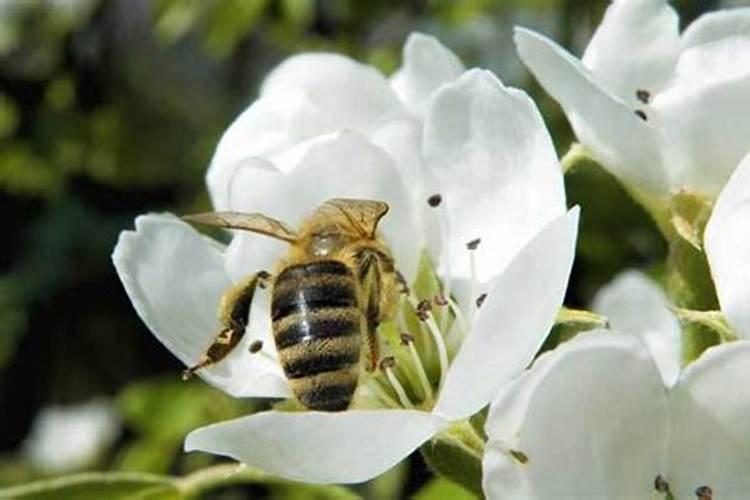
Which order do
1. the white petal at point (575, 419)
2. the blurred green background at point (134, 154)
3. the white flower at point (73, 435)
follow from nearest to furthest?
the white petal at point (575, 419)
the blurred green background at point (134, 154)
the white flower at point (73, 435)

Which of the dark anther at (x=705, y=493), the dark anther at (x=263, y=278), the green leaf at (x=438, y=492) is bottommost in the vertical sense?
the green leaf at (x=438, y=492)

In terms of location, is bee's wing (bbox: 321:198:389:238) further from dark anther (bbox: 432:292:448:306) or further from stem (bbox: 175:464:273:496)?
stem (bbox: 175:464:273:496)

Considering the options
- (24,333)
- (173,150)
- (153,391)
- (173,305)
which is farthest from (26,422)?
(173,305)

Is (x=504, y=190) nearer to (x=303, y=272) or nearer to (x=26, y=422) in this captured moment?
(x=303, y=272)

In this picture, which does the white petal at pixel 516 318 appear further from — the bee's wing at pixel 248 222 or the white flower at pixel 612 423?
the bee's wing at pixel 248 222

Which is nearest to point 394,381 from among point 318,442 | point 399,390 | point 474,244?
point 399,390

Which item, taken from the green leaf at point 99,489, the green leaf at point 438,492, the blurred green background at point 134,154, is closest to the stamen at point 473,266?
the green leaf at point 438,492

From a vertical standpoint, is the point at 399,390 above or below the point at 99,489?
above

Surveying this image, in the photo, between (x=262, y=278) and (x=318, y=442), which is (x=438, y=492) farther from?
(x=318, y=442)
